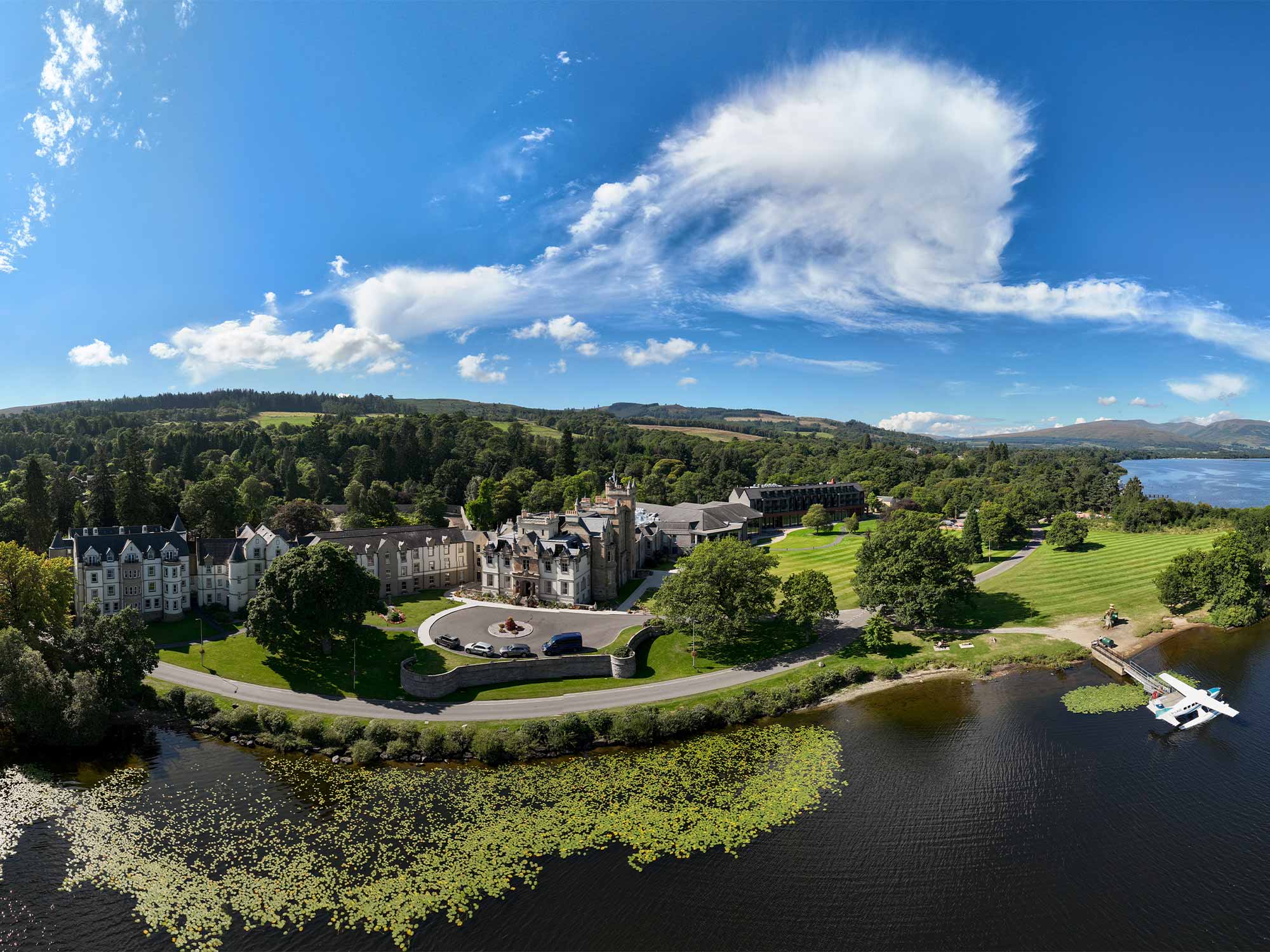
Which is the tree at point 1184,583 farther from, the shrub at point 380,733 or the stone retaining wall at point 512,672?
the shrub at point 380,733

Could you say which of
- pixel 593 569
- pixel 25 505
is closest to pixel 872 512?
pixel 593 569

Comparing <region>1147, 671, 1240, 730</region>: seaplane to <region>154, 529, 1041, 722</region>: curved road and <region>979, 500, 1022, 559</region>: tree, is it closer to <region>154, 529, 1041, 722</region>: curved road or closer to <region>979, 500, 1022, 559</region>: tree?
<region>154, 529, 1041, 722</region>: curved road

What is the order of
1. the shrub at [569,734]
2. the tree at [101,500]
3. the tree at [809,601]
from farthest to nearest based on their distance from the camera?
1. the tree at [101,500]
2. the tree at [809,601]
3. the shrub at [569,734]

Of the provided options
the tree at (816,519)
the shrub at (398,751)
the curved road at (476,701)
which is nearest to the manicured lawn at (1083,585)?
the curved road at (476,701)

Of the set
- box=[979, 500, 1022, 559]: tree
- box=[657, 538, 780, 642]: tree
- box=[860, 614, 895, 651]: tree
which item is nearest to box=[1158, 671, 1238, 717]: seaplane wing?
box=[860, 614, 895, 651]: tree

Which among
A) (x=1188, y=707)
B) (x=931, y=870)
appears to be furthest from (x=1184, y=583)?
(x=931, y=870)

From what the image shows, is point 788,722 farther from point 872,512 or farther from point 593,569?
point 872,512
